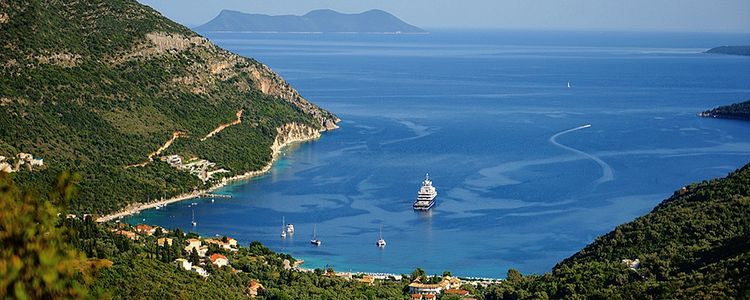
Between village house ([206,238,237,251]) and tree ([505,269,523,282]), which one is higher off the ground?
tree ([505,269,523,282])

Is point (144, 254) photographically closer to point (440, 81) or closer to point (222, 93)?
point (222, 93)

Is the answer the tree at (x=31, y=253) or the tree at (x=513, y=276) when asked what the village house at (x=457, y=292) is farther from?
the tree at (x=31, y=253)

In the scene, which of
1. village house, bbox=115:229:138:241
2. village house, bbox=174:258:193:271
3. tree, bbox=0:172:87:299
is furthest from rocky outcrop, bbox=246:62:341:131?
tree, bbox=0:172:87:299

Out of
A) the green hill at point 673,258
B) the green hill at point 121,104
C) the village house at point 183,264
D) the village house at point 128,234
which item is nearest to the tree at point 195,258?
the village house at point 183,264

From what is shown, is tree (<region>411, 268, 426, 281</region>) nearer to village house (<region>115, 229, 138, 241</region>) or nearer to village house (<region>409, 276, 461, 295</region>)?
village house (<region>409, 276, 461, 295</region>)

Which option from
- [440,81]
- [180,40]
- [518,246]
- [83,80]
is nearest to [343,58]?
[440,81]

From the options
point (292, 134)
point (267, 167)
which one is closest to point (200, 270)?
point (267, 167)
